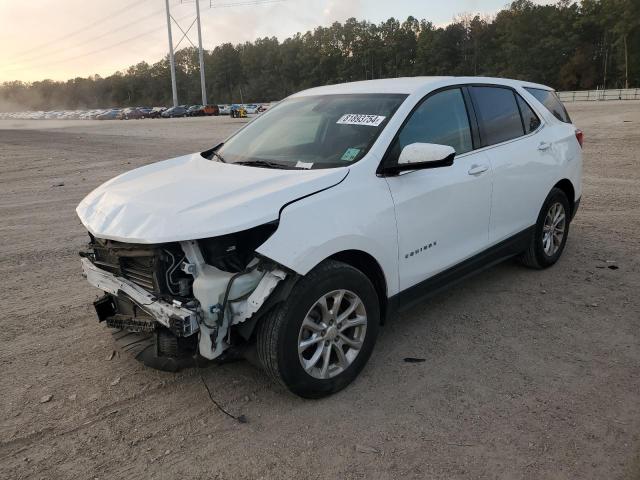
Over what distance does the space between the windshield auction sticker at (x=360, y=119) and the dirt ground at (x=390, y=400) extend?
1593 millimetres

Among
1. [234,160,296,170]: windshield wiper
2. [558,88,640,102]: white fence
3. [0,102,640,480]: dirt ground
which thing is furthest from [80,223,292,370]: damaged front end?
[558,88,640,102]: white fence

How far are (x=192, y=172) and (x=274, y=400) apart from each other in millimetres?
1687

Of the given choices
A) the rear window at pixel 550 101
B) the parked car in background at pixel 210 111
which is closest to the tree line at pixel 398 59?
the parked car in background at pixel 210 111

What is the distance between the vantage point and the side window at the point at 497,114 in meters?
4.38

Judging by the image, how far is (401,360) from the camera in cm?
371

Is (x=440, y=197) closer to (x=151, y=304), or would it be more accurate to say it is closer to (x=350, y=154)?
(x=350, y=154)

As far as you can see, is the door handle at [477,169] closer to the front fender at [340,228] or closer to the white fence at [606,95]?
the front fender at [340,228]

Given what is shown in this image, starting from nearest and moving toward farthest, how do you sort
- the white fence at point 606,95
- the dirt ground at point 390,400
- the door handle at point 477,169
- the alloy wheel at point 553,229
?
the dirt ground at point 390,400, the door handle at point 477,169, the alloy wheel at point 553,229, the white fence at point 606,95

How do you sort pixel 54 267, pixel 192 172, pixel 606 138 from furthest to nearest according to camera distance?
pixel 606 138
pixel 54 267
pixel 192 172

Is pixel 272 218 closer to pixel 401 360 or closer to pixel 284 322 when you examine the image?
pixel 284 322

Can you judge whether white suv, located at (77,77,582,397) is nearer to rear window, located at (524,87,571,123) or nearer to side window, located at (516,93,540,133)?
side window, located at (516,93,540,133)

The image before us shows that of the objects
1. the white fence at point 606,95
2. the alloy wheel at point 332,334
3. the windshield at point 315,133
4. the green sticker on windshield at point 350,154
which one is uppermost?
the white fence at point 606,95

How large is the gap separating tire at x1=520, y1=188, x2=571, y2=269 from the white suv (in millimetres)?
570

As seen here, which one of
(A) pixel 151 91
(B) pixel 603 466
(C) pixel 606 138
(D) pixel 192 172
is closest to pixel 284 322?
(D) pixel 192 172
